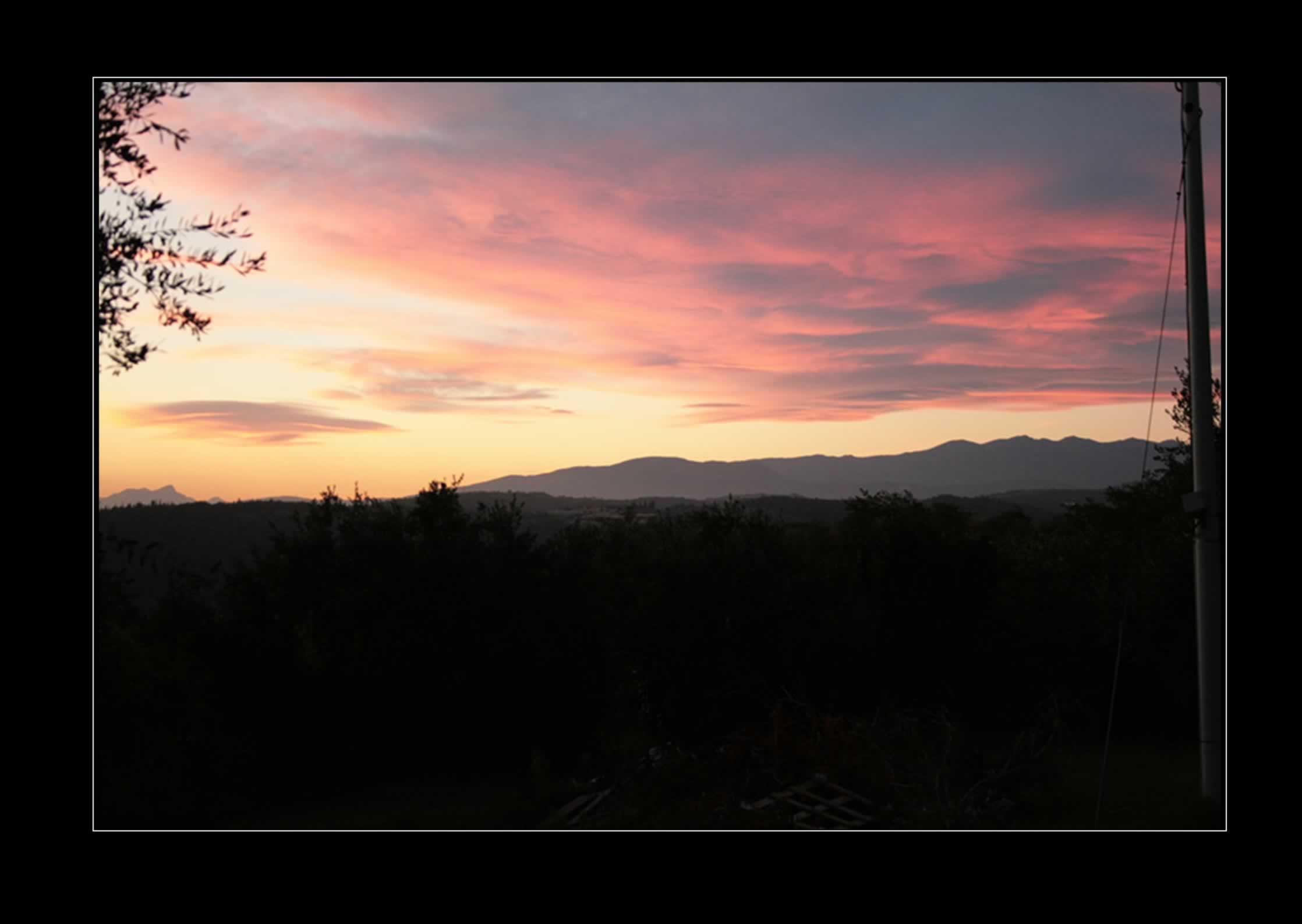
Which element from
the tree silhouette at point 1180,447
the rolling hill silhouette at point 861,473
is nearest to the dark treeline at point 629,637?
the tree silhouette at point 1180,447

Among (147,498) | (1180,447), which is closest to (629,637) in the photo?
(147,498)

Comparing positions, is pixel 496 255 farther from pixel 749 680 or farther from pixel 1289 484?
pixel 1289 484

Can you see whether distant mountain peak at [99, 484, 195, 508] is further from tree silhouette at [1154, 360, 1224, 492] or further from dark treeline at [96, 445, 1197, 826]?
tree silhouette at [1154, 360, 1224, 492]

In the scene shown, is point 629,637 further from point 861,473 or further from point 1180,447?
point 1180,447

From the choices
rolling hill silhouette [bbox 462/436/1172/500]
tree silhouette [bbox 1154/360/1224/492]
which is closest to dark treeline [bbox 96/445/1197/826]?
tree silhouette [bbox 1154/360/1224/492]

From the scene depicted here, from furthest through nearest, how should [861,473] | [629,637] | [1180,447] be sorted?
1. [1180,447]
2. [861,473]
3. [629,637]

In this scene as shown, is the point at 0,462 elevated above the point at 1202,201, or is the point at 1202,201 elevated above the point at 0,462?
the point at 1202,201

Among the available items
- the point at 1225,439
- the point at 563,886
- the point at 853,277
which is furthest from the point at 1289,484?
the point at 853,277

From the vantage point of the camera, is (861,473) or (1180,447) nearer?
(861,473)

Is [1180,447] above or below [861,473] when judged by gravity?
above
